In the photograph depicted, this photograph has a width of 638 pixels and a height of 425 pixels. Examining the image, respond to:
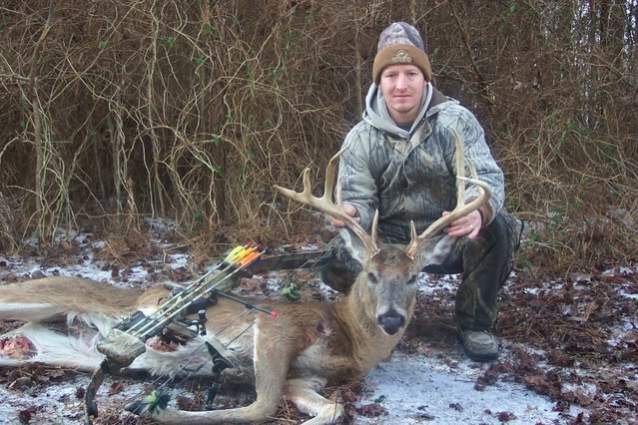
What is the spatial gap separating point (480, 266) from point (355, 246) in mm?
663

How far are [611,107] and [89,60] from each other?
4222 millimetres

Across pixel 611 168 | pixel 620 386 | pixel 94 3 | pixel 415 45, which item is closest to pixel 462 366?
pixel 620 386

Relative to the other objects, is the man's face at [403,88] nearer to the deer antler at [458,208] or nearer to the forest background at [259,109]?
the deer antler at [458,208]

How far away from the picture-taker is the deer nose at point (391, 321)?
3.31 meters

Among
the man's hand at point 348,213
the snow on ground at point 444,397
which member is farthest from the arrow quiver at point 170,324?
the snow on ground at point 444,397

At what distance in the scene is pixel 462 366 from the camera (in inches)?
148

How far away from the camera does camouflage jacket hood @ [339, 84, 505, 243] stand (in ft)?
12.5

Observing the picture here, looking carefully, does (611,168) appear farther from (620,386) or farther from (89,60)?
(89,60)

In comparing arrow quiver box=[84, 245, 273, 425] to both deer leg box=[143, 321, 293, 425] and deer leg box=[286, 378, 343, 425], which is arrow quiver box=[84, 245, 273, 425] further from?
deer leg box=[286, 378, 343, 425]

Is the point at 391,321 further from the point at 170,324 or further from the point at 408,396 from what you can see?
the point at 170,324

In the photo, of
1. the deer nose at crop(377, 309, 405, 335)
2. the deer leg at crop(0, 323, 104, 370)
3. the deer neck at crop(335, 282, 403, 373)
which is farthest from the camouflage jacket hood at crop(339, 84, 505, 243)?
the deer leg at crop(0, 323, 104, 370)

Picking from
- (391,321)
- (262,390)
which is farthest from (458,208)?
(262,390)

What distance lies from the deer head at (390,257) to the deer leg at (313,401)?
1.27ft

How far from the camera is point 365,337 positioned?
11.6 ft
